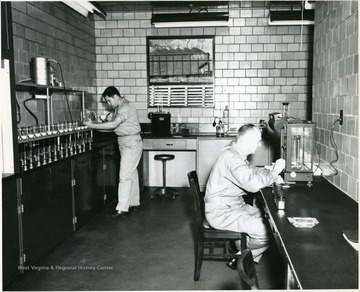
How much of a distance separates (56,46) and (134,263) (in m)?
3.53

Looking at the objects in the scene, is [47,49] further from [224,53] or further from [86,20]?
[224,53]

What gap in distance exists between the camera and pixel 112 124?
529 cm

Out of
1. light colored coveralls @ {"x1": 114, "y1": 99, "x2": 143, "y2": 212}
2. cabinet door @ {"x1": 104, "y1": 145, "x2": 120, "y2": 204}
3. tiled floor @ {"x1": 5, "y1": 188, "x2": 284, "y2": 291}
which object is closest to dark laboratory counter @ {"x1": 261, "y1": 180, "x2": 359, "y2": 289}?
tiled floor @ {"x1": 5, "y1": 188, "x2": 284, "y2": 291}

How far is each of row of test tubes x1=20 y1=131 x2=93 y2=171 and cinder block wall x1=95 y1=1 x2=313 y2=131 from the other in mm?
2362

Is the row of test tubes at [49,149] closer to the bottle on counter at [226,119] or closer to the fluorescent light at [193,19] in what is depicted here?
the fluorescent light at [193,19]

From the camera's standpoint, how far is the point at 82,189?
15.5ft

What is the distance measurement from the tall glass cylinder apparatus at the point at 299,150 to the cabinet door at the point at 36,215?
2.40 meters

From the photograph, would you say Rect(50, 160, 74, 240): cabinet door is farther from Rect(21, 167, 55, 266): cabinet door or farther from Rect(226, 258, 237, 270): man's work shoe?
Rect(226, 258, 237, 270): man's work shoe

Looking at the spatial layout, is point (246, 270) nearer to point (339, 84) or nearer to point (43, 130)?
point (339, 84)

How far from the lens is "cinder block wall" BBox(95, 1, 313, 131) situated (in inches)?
273

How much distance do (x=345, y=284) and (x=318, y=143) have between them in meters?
2.95

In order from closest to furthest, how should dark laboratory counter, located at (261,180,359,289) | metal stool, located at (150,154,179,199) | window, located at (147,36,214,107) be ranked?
1. dark laboratory counter, located at (261,180,359,289)
2. metal stool, located at (150,154,179,199)
3. window, located at (147,36,214,107)

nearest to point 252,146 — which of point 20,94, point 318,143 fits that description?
point 318,143

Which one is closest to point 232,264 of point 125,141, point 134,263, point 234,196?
point 234,196
